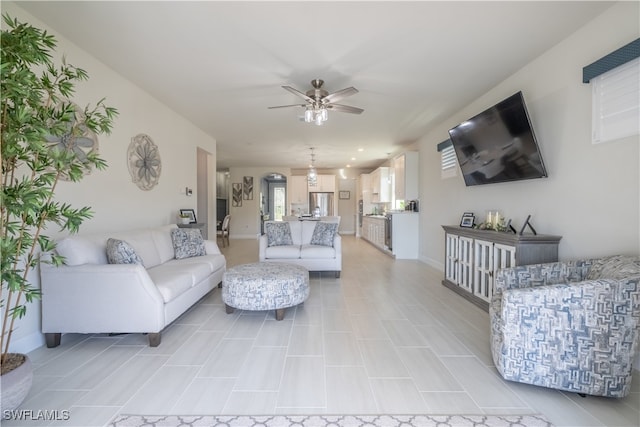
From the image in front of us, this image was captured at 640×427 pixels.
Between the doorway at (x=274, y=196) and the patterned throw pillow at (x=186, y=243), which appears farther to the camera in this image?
the doorway at (x=274, y=196)

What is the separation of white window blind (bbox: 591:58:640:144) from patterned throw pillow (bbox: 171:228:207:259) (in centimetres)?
422

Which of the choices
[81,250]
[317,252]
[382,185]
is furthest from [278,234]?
[382,185]

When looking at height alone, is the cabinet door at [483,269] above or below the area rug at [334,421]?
above

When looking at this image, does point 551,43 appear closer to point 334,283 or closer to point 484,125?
point 484,125

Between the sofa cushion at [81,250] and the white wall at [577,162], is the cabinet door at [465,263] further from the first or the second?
the sofa cushion at [81,250]

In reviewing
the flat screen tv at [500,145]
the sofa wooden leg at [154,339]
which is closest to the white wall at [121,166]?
the sofa wooden leg at [154,339]

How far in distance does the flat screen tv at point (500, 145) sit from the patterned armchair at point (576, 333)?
127 cm

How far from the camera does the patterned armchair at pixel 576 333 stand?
157 centimetres

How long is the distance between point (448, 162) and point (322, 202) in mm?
5947

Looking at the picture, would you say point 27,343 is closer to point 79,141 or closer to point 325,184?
point 79,141

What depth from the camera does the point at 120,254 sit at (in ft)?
7.74

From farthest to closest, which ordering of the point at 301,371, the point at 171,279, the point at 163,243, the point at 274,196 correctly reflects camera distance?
1. the point at 274,196
2. the point at 163,243
3. the point at 171,279
4. the point at 301,371

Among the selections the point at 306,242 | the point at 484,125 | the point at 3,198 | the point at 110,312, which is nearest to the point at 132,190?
the point at 110,312

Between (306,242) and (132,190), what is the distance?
261 centimetres
